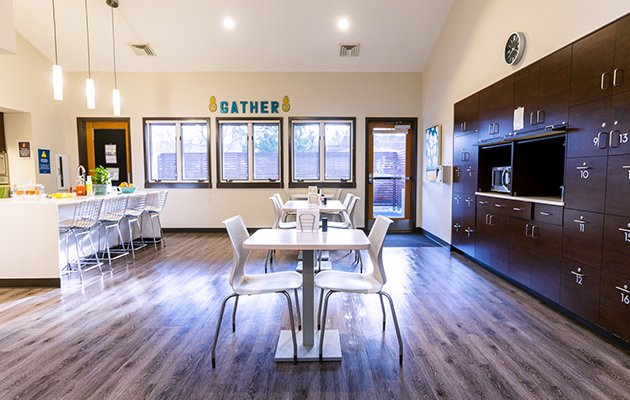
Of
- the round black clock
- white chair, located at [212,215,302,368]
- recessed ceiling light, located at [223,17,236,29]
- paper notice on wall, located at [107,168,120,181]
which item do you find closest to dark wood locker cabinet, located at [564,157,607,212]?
the round black clock

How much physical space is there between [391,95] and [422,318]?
17.6 ft

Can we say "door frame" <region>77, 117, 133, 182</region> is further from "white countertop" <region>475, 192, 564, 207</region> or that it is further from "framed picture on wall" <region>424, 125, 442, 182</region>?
"white countertop" <region>475, 192, 564, 207</region>

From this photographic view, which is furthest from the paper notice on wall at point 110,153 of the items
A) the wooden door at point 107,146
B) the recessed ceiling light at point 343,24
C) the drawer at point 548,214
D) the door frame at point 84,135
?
the drawer at point 548,214

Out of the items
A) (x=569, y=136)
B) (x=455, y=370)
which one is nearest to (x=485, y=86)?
(x=569, y=136)

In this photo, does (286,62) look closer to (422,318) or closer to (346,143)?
(346,143)

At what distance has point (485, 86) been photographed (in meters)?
4.66

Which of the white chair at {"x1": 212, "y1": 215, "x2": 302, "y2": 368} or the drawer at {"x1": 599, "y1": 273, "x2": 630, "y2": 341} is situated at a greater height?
the white chair at {"x1": 212, "y1": 215, "x2": 302, "y2": 368}

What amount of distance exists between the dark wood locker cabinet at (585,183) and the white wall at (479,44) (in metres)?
1.10

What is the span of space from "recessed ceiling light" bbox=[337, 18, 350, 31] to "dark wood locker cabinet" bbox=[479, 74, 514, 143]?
2.70 m

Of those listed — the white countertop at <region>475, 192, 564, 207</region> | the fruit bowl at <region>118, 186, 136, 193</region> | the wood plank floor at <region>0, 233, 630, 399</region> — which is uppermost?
the fruit bowl at <region>118, 186, 136, 193</region>

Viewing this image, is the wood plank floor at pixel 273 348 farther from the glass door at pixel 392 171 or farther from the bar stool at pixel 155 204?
the glass door at pixel 392 171

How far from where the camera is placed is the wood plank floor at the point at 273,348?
212cm

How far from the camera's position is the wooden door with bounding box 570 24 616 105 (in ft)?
8.61

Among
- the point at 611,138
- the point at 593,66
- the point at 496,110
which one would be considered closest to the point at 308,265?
the point at 611,138
